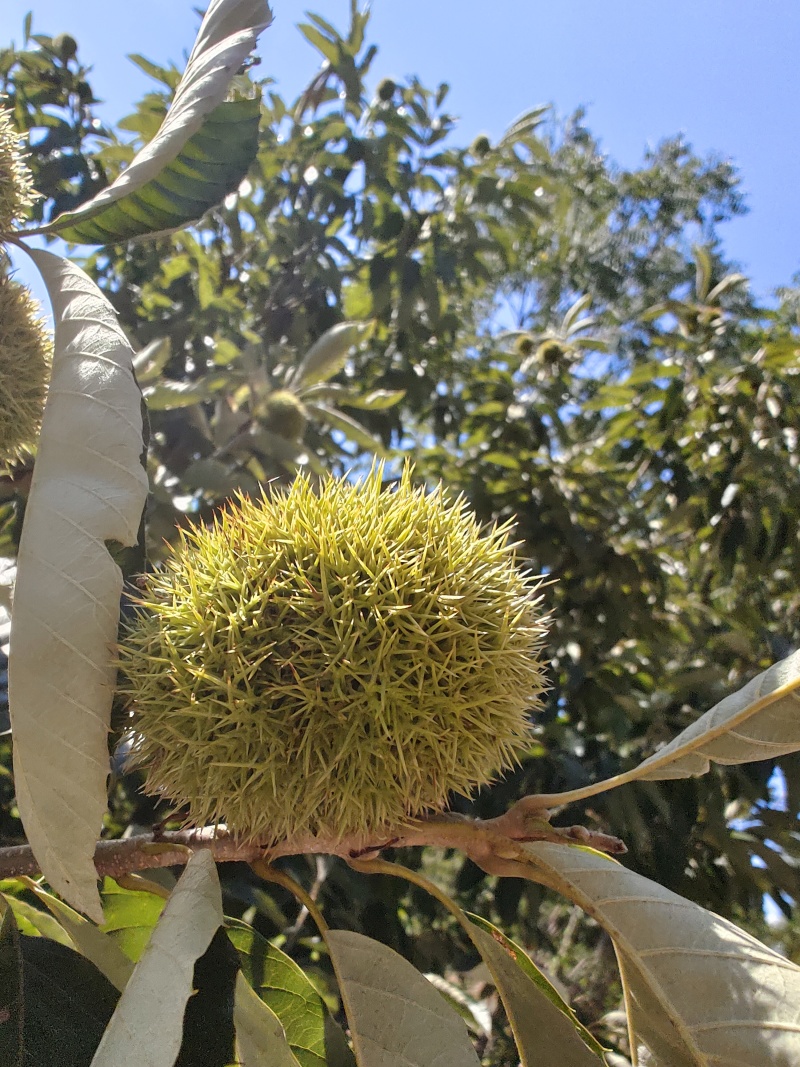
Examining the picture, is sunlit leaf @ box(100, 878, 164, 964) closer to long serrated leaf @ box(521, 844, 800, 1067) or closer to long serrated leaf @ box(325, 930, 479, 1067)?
long serrated leaf @ box(325, 930, 479, 1067)

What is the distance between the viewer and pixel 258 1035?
2.42 ft

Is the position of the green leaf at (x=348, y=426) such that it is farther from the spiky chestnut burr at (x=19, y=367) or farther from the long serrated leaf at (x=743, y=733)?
the long serrated leaf at (x=743, y=733)

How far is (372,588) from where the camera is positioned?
0.72m

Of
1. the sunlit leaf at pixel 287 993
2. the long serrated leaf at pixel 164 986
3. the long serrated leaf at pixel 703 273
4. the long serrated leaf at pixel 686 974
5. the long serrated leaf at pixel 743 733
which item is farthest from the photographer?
the long serrated leaf at pixel 703 273

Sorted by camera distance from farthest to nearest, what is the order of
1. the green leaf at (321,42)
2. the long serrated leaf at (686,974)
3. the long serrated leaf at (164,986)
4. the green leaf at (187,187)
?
the green leaf at (321,42), the green leaf at (187,187), the long serrated leaf at (686,974), the long serrated leaf at (164,986)

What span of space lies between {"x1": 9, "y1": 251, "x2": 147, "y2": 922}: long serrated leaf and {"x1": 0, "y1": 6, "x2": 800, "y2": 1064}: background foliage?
1.01 metres

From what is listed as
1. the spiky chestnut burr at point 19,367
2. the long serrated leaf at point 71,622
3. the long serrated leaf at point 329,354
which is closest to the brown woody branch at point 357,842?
the long serrated leaf at point 71,622

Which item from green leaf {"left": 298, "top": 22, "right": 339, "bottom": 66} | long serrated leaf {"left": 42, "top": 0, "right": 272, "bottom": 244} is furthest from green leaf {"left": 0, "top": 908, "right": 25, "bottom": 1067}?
green leaf {"left": 298, "top": 22, "right": 339, "bottom": 66}

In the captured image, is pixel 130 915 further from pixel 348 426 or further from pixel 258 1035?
pixel 348 426

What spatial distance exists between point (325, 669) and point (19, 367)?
657 millimetres

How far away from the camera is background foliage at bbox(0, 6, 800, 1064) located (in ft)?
6.16

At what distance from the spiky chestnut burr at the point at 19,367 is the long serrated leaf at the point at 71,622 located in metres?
0.40

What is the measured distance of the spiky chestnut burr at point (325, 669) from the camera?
0.71 metres

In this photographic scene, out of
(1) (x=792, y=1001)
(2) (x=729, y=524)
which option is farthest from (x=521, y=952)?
(2) (x=729, y=524)
